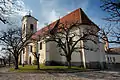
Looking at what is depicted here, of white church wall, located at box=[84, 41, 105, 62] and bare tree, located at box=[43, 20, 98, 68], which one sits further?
white church wall, located at box=[84, 41, 105, 62]

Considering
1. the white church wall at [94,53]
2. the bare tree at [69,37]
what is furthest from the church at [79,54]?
the bare tree at [69,37]

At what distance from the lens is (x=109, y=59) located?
46.6m

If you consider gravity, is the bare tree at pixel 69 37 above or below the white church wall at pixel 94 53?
above

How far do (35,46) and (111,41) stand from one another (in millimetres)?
34748

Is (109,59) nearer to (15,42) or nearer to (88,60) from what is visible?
(88,60)

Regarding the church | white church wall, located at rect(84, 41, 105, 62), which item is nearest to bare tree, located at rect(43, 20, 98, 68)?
white church wall, located at rect(84, 41, 105, 62)

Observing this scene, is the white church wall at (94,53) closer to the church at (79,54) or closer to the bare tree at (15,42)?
the church at (79,54)

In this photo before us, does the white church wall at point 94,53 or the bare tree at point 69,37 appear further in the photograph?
the white church wall at point 94,53

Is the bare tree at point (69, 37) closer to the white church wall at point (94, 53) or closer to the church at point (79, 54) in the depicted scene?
the white church wall at point (94, 53)

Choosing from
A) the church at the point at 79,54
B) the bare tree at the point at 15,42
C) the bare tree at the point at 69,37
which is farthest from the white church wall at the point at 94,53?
the bare tree at the point at 15,42

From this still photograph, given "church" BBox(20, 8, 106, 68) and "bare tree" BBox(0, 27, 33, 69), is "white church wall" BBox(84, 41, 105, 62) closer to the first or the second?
"church" BBox(20, 8, 106, 68)

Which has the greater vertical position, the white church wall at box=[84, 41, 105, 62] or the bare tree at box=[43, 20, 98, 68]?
the bare tree at box=[43, 20, 98, 68]

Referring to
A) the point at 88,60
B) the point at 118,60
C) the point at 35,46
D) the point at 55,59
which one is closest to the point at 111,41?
the point at 88,60

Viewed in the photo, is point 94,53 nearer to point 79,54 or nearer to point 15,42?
point 79,54
